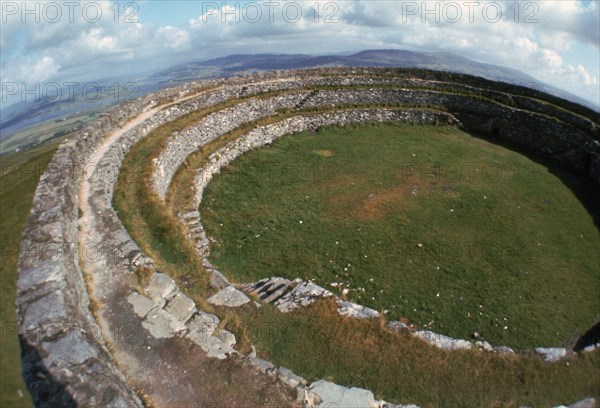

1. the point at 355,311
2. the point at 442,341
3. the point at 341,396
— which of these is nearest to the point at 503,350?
the point at 442,341

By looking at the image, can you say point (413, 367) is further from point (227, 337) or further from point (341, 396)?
point (227, 337)

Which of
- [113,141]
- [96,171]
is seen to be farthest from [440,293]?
[113,141]

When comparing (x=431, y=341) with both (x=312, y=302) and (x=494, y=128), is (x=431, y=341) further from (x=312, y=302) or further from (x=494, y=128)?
(x=494, y=128)

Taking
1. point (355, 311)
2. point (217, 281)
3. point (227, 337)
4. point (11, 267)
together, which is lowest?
point (355, 311)

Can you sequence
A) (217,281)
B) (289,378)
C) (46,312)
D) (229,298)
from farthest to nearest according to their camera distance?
(217,281)
(229,298)
(289,378)
(46,312)

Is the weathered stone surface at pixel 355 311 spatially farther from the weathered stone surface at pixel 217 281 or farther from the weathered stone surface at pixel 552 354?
the weathered stone surface at pixel 552 354

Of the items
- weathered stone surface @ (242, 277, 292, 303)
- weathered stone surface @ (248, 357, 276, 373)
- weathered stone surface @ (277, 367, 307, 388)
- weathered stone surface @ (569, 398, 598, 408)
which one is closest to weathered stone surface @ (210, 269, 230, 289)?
weathered stone surface @ (242, 277, 292, 303)

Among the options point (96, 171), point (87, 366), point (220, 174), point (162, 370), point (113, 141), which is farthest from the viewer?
point (220, 174)

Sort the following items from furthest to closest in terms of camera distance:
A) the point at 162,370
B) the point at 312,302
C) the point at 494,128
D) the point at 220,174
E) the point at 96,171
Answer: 1. the point at 494,128
2. the point at 220,174
3. the point at 96,171
4. the point at 312,302
5. the point at 162,370

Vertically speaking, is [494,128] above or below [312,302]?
above
